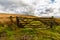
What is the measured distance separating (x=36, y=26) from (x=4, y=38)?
3.87 meters

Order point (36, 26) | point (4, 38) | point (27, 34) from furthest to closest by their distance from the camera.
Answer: point (36, 26)
point (27, 34)
point (4, 38)

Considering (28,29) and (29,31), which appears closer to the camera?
(29,31)

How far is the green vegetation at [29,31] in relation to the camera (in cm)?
1407

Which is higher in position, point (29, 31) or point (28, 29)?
point (28, 29)

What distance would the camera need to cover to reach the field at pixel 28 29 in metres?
14.1

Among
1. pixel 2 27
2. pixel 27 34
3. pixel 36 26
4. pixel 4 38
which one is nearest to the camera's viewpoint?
pixel 4 38

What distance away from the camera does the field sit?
14.1 m

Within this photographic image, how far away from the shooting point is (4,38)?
13609 mm

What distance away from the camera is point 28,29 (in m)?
15.5

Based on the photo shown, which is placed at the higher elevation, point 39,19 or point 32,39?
point 39,19

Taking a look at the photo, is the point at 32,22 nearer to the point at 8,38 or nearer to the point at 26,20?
the point at 26,20

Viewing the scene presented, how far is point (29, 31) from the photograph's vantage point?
15.2 metres

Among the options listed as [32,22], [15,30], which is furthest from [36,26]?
[15,30]

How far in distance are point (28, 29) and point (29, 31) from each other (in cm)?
35
